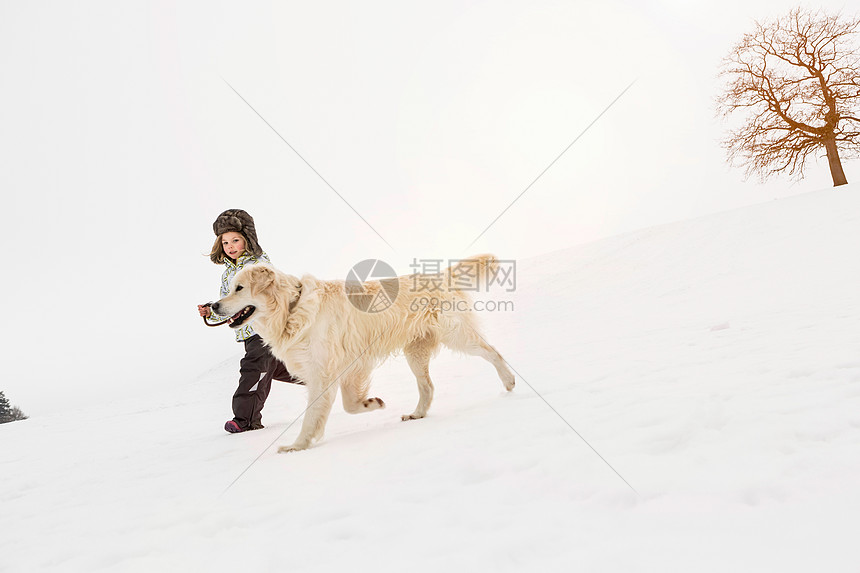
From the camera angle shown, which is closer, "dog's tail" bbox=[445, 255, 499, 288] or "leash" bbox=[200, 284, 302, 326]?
"leash" bbox=[200, 284, 302, 326]

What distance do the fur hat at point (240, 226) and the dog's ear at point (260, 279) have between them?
38.8 inches

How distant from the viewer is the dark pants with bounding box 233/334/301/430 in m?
4.57

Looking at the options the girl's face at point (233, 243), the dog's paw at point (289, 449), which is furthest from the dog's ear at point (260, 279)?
the dog's paw at point (289, 449)

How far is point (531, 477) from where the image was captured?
6.68ft

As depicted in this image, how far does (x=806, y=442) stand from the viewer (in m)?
1.86

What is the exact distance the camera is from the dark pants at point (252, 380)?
15.0 feet

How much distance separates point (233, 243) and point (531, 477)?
3719 millimetres

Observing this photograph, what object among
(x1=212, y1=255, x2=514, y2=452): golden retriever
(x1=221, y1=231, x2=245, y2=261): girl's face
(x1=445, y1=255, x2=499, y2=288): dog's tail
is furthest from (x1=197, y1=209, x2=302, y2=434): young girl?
(x1=445, y1=255, x2=499, y2=288): dog's tail

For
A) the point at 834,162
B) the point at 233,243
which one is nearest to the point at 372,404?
the point at 233,243

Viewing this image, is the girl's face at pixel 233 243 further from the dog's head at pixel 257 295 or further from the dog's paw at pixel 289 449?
the dog's paw at pixel 289 449

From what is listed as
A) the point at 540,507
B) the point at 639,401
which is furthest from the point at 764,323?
the point at 540,507

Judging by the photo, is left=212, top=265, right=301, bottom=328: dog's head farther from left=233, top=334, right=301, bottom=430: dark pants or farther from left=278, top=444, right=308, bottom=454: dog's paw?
left=278, top=444, right=308, bottom=454: dog's paw

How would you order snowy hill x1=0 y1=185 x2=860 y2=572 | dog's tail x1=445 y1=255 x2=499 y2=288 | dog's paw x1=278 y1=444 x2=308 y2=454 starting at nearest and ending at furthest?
snowy hill x1=0 y1=185 x2=860 y2=572, dog's paw x1=278 y1=444 x2=308 y2=454, dog's tail x1=445 y1=255 x2=499 y2=288

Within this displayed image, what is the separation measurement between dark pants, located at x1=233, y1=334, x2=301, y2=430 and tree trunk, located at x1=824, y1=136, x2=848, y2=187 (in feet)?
61.6
